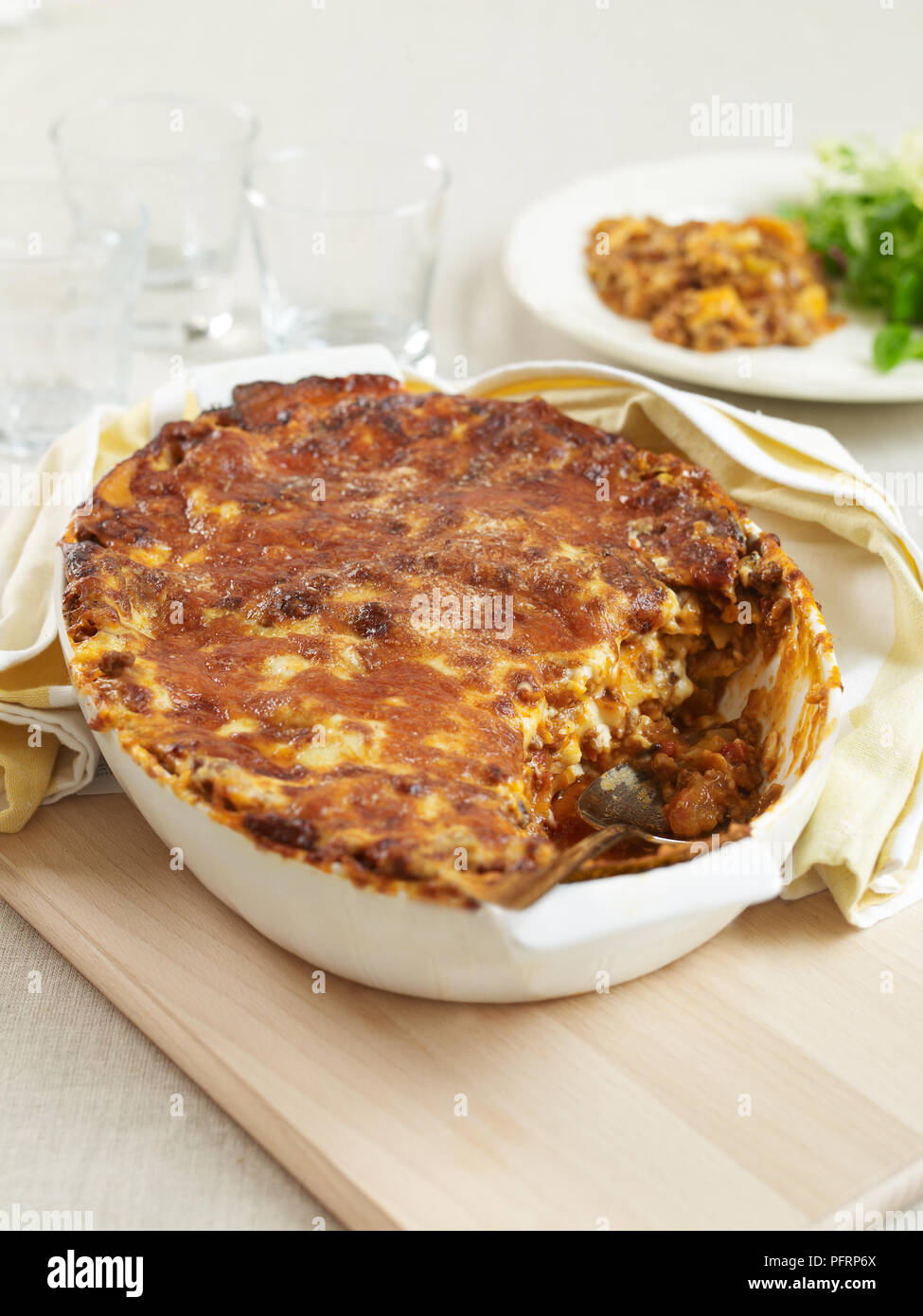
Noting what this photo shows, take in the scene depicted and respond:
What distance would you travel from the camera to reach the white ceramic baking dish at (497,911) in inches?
77.7

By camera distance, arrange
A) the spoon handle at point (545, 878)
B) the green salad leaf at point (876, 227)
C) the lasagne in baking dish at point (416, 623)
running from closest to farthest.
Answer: the spoon handle at point (545, 878) → the lasagne in baking dish at point (416, 623) → the green salad leaf at point (876, 227)

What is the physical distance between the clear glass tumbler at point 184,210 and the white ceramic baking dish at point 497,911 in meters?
2.38

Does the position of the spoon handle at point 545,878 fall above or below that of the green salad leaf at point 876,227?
above

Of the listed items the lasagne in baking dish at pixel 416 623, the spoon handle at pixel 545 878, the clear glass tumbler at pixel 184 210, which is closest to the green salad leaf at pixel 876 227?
the lasagne in baking dish at pixel 416 623

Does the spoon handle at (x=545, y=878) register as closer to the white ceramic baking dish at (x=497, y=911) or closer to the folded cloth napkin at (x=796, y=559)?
the white ceramic baking dish at (x=497, y=911)

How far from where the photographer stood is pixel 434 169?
4.45 metres

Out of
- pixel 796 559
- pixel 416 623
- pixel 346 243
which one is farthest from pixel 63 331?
pixel 796 559

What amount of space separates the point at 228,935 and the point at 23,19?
6334 millimetres

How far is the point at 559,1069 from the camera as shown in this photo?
7.09 ft

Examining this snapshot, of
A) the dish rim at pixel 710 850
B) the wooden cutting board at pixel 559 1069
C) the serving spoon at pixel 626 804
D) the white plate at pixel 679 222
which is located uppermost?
the dish rim at pixel 710 850

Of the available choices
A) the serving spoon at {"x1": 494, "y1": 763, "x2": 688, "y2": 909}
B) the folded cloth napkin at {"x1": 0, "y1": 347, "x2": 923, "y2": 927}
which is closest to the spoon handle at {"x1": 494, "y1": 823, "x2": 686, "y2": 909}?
the serving spoon at {"x1": 494, "y1": 763, "x2": 688, "y2": 909}

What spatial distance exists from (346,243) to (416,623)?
202 centimetres

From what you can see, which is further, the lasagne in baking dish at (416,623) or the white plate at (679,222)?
the white plate at (679,222)

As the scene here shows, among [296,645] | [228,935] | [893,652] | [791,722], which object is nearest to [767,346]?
[893,652]
